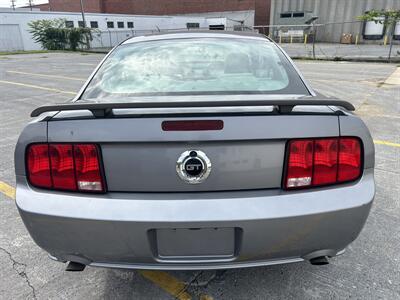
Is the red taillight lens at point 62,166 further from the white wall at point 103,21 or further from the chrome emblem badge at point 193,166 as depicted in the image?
the white wall at point 103,21

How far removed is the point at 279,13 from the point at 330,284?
3973 cm

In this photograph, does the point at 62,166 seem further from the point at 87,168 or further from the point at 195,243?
the point at 195,243

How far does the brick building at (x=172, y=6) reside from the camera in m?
46.6

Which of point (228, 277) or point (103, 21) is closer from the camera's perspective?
point (228, 277)

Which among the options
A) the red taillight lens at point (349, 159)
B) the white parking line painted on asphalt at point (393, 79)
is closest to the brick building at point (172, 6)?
the white parking line painted on asphalt at point (393, 79)

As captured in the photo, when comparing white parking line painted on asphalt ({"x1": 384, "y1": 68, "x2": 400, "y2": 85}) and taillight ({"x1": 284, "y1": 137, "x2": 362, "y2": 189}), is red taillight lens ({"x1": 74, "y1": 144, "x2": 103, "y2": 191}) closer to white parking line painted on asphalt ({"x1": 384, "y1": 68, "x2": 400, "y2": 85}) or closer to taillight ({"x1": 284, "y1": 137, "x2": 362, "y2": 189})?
taillight ({"x1": 284, "y1": 137, "x2": 362, "y2": 189})

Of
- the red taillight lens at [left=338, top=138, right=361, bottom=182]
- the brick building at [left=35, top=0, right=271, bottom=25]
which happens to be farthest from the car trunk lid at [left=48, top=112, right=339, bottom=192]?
the brick building at [left=35, top=0, right=271, bottom=25]

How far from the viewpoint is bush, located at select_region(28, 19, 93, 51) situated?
3322cm

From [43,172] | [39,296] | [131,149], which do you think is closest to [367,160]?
[131,149]

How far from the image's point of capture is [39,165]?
1.76m

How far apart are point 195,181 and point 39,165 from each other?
85cm

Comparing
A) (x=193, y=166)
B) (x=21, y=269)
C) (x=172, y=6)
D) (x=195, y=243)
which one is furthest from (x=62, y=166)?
(x=172, y=6)

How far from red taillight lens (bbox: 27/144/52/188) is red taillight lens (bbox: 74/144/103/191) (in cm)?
17

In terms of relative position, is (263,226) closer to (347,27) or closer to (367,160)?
(367,160)
